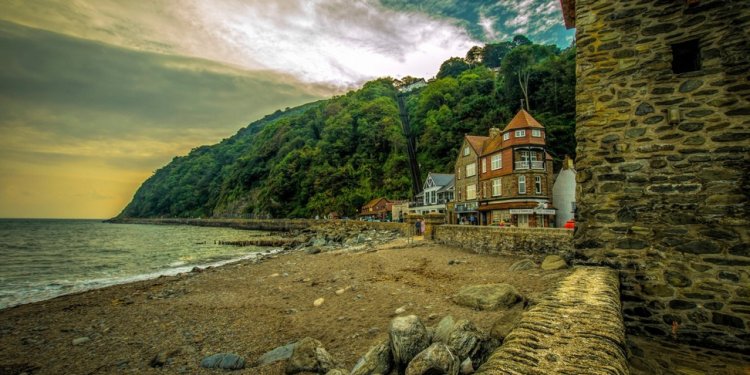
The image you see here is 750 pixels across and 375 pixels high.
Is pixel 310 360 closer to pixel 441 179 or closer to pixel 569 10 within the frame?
pixel 569 10

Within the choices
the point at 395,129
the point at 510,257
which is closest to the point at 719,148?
the point at 510,257

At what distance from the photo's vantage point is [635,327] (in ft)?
14.4

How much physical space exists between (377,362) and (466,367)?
1327mm

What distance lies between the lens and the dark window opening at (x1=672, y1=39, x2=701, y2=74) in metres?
4.36

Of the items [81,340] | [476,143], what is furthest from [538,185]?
[81,340]

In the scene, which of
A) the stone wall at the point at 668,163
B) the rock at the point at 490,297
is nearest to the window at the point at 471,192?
the rock at the point at 490,297

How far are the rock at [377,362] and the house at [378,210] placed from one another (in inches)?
2135

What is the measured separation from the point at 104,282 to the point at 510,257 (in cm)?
1948

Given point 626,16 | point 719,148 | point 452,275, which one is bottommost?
point 452,275

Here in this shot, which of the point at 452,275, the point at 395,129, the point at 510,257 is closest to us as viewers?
the point at 452,275

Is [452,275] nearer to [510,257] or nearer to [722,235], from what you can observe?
[510,257]

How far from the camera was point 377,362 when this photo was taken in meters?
4.62

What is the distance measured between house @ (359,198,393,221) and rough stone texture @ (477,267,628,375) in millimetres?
55855

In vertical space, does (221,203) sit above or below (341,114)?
below
